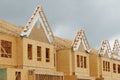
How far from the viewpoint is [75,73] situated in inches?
2013

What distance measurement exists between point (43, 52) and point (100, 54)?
1659cm

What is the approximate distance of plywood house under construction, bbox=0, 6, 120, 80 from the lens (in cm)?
3969

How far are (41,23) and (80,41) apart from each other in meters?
10.1

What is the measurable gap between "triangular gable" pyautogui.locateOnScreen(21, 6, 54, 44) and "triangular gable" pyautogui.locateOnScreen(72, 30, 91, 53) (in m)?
6.18

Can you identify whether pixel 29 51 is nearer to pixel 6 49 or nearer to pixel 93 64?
pixel 6 49

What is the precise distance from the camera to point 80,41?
5353 cm

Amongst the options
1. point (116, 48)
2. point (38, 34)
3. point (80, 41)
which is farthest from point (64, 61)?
point (116, 48)

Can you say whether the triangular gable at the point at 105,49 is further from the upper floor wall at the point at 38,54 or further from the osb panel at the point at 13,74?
the osb panel at the point at 13,74

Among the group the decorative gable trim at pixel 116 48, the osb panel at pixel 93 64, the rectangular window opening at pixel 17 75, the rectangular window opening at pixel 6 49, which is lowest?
the rectangular window opening at pixel 17 75

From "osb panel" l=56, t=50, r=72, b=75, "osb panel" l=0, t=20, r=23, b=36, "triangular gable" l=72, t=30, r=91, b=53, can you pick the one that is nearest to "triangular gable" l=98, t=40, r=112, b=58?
"triangular gable" l=72, t=30, r=91, b=53

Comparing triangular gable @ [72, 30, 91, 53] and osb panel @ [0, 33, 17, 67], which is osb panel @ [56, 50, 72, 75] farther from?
osb panel @ [0, 33, 17, 67]

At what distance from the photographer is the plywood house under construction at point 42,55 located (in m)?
39.7

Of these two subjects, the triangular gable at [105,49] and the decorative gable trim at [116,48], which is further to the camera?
the decorative gable trim at [116,48]

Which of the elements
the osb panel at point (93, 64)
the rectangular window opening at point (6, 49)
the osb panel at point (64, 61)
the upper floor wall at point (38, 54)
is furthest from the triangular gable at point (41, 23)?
the osb panel at point (93, 64)
